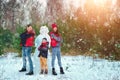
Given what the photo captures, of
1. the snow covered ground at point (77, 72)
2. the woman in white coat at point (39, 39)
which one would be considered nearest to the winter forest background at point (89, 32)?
the snow covered ground at point (77, 72)

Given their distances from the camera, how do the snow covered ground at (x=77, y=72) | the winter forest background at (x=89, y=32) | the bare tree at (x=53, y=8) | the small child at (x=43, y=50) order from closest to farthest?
the snow covered ground at (x=77, y=72) < the small child at (x=43, y=50) < the winter forest background at (x=89, y=32) < the bare tree at (x=53, y=8)

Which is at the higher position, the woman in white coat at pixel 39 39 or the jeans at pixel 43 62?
the woman in white coat at pixel 39 39

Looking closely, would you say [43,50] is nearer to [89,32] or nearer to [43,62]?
[43,62]

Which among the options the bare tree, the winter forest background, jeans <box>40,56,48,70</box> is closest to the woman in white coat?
jeans <box>40,56,48,70</box>

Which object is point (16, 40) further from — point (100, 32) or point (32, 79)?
point (32, 79)

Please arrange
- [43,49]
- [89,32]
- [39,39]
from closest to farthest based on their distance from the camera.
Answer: [43,49]
[39,39]
[89,32]

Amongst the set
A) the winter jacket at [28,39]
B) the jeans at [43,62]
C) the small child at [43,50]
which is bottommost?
the jeans at [43,62]

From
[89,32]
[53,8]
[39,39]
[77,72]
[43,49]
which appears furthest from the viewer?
[53,8]

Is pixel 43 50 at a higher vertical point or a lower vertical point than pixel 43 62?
higher

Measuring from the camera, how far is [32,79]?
457 inches

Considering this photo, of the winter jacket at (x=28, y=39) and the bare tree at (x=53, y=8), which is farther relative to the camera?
the bare tree at (x=53, y=8)

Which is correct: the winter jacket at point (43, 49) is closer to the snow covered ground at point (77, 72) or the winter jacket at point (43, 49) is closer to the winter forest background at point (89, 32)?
the snow covered ground at point (77, 72)

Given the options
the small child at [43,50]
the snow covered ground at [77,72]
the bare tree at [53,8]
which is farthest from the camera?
the bare tree at [53,8]

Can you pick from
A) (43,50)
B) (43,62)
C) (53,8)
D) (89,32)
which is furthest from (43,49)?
(53,8)
